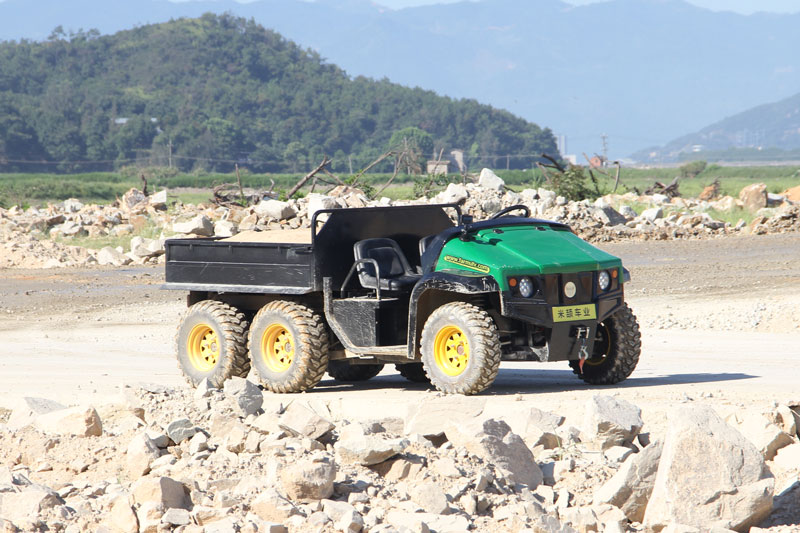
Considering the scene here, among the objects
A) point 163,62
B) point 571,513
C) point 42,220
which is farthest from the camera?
point 163,62

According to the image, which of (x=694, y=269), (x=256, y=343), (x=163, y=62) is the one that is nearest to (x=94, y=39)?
(x=163, y=62)

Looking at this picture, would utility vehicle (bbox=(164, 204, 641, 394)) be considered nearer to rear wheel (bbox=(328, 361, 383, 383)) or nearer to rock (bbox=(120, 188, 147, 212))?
rear wheel (bbox=(328, 361, 383, 383))

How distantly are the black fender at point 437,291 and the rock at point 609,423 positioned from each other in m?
1.87

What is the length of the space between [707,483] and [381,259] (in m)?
4.81

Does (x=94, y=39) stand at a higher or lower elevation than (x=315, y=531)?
higher

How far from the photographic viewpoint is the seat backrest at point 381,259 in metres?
10.8

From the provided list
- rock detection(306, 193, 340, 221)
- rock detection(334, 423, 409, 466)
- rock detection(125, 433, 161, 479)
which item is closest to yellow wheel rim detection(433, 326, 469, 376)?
rock detection(334, 423, 409, 466)

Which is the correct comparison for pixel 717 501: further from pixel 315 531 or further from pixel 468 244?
pixel 468 244

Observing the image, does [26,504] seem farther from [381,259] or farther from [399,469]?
[381,259]

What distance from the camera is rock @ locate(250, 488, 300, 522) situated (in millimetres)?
6395

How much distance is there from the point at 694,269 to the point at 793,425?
58.7 feet

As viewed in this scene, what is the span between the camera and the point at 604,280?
10.3 metres

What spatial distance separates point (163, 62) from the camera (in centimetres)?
15900

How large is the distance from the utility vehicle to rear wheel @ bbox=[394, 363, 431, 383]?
1 cm
